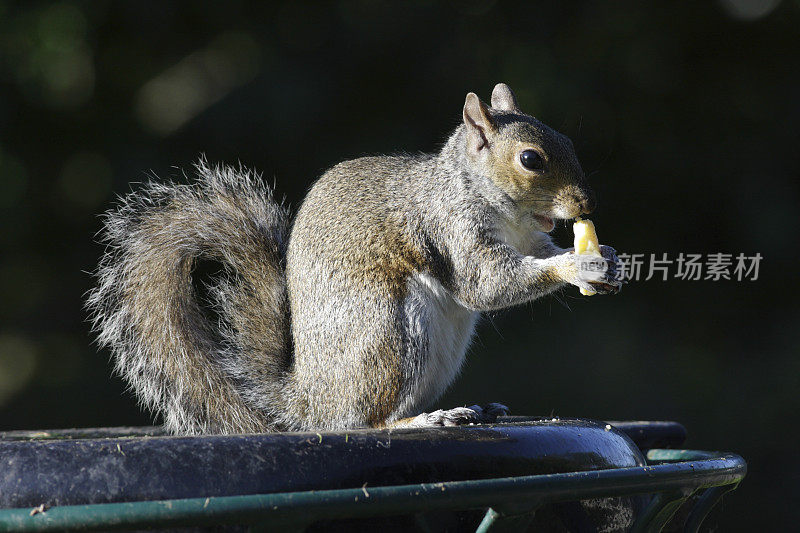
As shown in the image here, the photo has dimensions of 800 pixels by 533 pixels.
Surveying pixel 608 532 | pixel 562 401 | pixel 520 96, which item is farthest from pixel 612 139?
pixel 608 532

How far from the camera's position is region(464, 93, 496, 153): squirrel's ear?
1193mm

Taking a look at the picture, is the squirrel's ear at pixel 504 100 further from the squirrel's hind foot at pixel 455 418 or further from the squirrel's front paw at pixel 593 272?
the squirrel's hind foot at pixel 455 418

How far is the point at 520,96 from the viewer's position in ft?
9.27

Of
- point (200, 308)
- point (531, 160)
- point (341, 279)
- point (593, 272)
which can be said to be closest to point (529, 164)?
point (531, 160)

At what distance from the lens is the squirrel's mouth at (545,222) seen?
1191 millimetres

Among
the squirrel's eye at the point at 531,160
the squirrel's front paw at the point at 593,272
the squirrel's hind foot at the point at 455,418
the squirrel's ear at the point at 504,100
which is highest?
the squirrel's ear at the point at 504,100

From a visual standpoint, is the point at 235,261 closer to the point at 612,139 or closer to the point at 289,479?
the point at 289,479

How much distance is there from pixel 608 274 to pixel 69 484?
71cm

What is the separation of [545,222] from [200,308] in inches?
17.7

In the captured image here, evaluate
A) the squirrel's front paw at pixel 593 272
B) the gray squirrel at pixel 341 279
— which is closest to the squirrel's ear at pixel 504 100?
the gray squirrel at pixel 341 279

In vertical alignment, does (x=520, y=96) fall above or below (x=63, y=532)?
above

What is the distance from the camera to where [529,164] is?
1159 millimetres

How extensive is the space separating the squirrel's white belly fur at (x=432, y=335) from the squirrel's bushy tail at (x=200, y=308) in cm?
18

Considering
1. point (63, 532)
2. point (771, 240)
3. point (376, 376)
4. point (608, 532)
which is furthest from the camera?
point (771, 240)
